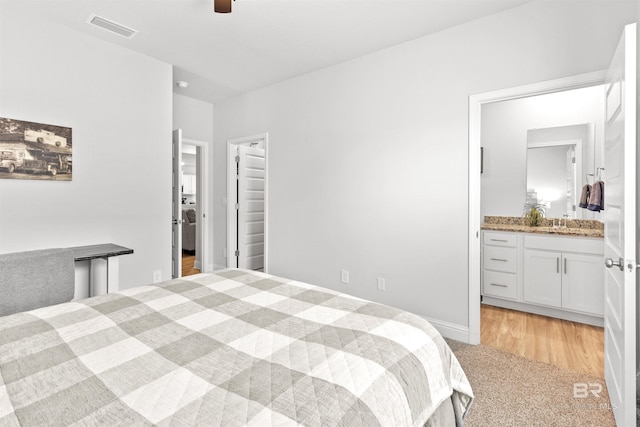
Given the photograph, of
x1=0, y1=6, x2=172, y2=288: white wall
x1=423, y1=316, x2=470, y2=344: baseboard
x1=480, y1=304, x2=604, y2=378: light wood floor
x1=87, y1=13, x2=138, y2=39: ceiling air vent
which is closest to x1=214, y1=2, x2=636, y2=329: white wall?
x1=423, y1=316, x2=470, y2=344: baseboard

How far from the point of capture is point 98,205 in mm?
3055

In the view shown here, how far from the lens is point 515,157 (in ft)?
13.3

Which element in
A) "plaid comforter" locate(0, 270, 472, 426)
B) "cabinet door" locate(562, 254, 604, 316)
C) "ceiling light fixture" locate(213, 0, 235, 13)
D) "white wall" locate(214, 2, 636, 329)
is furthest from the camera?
"cabinet door" locate(562, 254, 604, 316)

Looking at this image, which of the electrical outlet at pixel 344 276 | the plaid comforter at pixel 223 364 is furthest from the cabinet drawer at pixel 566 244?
the plaid comforter at pixel 223 364

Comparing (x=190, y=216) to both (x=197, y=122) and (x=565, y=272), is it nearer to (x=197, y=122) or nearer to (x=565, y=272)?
(x=197, y=122)

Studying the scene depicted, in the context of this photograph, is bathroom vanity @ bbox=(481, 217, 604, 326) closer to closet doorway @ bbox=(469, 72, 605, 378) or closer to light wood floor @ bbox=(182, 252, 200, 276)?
closet doorway @ bbox=(469, 72, 605, 378)

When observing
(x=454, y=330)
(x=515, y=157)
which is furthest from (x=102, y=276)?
(x=515, y=157)

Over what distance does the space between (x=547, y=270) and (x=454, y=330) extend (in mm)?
1350

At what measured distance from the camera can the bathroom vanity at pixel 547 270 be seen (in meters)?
3.11

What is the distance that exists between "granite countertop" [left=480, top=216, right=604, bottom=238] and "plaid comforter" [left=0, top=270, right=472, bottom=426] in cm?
279

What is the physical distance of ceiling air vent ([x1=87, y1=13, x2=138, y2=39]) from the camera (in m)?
2.69

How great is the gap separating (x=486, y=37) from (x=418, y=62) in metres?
0.57

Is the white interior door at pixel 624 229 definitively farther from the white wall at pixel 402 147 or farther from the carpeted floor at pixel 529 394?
the white wall at pixel 402 147

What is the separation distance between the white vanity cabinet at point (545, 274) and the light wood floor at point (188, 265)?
14.0 ft
